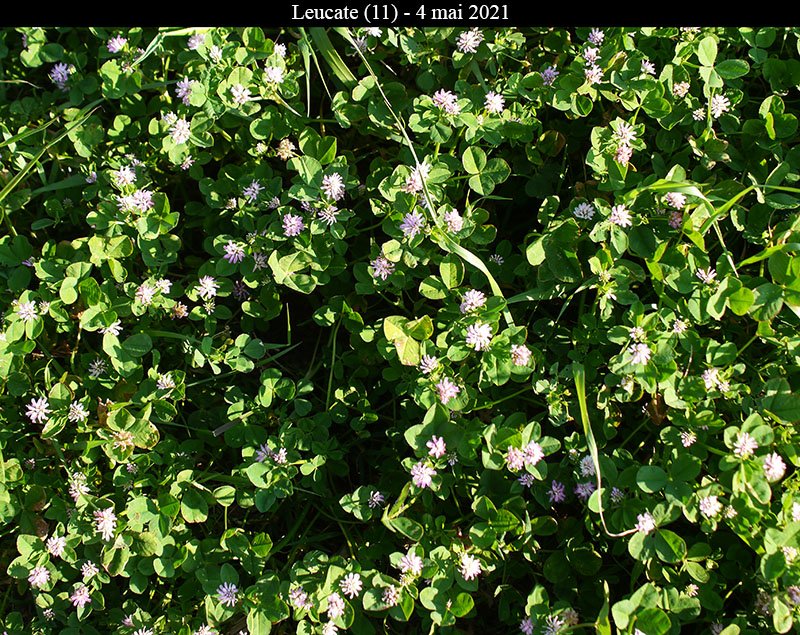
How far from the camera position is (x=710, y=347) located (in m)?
2.06

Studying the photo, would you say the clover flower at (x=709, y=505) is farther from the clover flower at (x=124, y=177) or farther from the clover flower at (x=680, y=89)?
the clover flower at (x=124, y=177)

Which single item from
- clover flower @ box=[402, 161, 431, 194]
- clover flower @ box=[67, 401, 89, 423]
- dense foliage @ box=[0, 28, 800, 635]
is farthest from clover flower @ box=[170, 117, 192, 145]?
clover flower @ box=[67, 401, 89, 423]

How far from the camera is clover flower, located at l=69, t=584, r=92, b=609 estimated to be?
7.10 feet

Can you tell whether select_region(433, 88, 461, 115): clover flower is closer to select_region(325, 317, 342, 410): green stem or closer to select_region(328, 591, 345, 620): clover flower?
select_region(325, 317, 342, 410): green stem

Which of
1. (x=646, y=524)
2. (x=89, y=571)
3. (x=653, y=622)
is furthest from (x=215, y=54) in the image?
(x=653, y=622)

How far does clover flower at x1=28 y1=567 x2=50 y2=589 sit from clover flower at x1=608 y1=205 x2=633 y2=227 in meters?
1.91

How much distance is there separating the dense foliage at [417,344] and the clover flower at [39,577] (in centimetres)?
2

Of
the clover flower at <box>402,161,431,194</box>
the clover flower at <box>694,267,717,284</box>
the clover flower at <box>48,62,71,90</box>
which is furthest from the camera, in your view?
the clover flower at <box>48,62,71,90</box>

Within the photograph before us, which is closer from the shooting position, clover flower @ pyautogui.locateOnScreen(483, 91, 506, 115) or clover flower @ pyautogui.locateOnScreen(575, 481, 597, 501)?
clover flower @ pyautogui.locateOnScreen(575, 481, 597, 501)

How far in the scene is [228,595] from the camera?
208cm

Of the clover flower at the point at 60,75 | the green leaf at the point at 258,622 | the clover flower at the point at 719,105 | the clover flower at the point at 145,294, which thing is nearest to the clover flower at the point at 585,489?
the green leaf at the point at 258,622

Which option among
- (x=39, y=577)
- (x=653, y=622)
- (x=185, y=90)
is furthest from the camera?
(x=185, y=90)

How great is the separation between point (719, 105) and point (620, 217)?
20.8 inches

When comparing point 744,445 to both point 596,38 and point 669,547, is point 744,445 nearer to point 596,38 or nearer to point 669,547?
point 669,547
